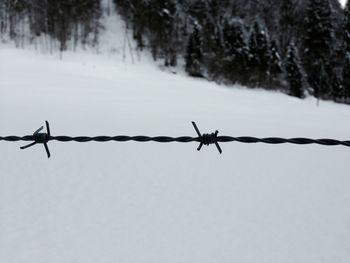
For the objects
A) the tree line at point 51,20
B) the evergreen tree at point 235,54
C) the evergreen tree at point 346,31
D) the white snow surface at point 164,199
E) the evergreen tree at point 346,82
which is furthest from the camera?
the evergreen tree at point 346,31

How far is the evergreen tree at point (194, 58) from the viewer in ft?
102

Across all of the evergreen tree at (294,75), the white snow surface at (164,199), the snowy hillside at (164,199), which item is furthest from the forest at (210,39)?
the snowy hillside at (164,199)

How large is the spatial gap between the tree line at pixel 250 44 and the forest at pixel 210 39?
8 cm

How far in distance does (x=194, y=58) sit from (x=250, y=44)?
6185 mm

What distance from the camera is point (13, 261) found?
3727 mm

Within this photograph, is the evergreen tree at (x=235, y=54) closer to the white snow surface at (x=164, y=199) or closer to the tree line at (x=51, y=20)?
the tree line at (x=51, y=20)

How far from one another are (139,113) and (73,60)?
18.8m

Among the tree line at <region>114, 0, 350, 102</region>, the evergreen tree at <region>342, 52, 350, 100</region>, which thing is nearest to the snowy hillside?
the tree line at <region>114, 0, 350, 102</region>

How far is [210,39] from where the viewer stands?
34.2 meters

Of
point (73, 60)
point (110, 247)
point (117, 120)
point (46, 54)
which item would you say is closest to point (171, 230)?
point (110, 247)

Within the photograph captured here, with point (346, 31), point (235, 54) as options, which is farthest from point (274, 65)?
point (346, 31)

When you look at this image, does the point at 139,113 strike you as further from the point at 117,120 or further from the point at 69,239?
the point at 69,239

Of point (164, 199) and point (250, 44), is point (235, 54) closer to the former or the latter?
point (250, 44)

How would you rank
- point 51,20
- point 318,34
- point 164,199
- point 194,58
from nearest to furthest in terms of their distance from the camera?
point 164,199
point 194,58
point 51,20
point 318,34
